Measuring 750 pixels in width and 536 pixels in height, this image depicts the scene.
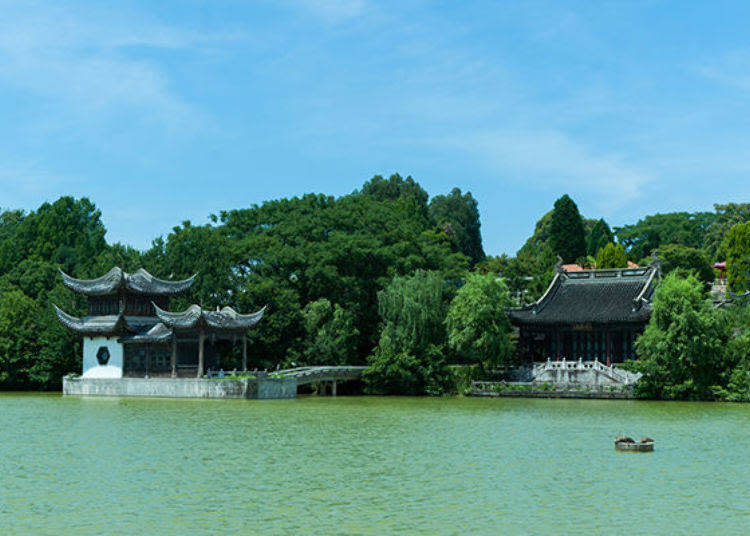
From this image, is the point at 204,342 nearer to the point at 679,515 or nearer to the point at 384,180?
the point at 679,515

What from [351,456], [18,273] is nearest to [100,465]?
[351,456]

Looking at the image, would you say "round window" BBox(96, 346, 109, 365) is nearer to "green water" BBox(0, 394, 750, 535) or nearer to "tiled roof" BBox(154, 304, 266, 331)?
"tiled roof" BBox(154, 304, 266, 331)

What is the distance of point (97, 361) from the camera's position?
174 ft

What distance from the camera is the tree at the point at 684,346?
141 ft

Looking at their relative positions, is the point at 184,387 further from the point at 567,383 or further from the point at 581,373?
the point at 581,373

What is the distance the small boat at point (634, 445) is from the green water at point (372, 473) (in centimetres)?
31

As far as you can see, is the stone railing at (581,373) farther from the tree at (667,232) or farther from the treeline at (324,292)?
the tree at (667,232)

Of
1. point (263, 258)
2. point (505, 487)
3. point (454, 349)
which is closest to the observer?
point (505, 487)

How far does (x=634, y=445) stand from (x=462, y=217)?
72.4 metres

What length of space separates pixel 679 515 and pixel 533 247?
85074 millimetres

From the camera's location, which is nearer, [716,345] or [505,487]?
[505,487]

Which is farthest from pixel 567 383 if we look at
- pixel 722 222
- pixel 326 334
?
pixel 722 222

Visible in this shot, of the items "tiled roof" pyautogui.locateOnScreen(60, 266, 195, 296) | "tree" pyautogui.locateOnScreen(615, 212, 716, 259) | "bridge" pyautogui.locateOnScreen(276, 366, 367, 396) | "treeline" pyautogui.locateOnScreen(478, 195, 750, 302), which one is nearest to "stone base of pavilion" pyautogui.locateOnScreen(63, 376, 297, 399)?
"bridge" pyautogui.locateOnScreen(276, 366, 367, 396)

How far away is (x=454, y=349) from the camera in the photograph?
51.0m
